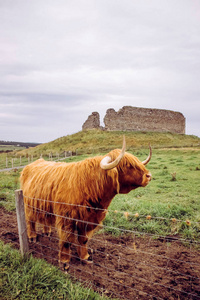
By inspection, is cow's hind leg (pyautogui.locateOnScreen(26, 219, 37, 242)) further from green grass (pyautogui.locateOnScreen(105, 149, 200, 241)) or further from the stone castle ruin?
the stone castle ruin

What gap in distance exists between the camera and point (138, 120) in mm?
46625

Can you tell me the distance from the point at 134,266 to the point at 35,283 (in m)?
1.68

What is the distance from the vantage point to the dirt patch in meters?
3.06

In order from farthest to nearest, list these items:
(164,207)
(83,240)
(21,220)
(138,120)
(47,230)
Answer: (138,120), (164,207), (47,230), (83,240), (21,220)

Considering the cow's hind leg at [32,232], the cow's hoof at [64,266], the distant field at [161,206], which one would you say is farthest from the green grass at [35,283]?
the cow's hind leg at [32,232]

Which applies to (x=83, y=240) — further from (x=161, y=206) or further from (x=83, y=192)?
(x=161, y=206)

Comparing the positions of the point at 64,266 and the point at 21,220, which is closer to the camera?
the point at 21,220

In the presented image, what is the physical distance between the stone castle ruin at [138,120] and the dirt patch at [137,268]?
133 feet

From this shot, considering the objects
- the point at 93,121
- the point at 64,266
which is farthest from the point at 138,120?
the point at 64,266

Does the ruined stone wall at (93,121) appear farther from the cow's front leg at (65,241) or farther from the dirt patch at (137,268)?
the cow's front leg at (65,241)

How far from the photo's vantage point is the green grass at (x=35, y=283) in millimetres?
2490

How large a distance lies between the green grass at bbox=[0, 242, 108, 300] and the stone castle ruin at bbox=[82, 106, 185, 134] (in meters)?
41.9

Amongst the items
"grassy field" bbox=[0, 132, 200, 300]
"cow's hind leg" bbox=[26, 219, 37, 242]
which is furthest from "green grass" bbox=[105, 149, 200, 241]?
"cow's hind leg" bbox=[26, 219, 37, 242]

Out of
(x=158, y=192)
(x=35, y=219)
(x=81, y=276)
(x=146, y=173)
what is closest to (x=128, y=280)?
(x=81, y=276)
